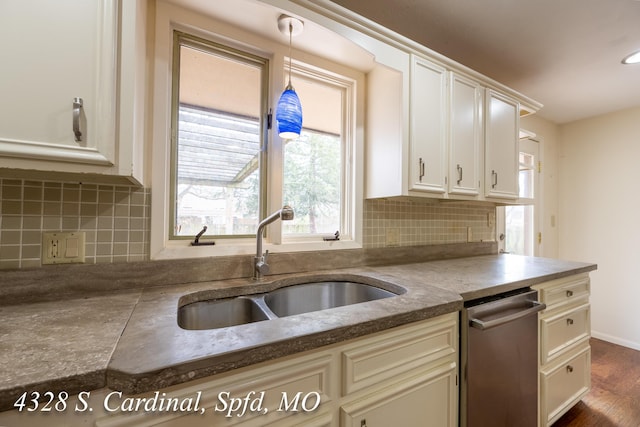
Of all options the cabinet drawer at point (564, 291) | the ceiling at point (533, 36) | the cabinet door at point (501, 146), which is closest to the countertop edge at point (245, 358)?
the cabinet drawer at point (564, 291)

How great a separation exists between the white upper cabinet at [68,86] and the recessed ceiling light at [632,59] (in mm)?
2889

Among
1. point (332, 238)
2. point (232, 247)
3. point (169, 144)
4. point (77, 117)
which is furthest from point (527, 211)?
point (77, 117)

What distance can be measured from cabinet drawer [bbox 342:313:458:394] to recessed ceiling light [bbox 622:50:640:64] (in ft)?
Answer: 7.51

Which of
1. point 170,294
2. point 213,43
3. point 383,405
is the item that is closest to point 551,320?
point 383,405

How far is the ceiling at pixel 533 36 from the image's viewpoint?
1370mm

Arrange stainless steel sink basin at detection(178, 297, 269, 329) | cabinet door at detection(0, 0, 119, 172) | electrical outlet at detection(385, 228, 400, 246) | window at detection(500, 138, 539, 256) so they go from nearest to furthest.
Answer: cabinet door at detection(0, 0, 119, 172) → stainless steel sink basin at detection(178, 297, 269, 329) → electrical outlet at detection(385, 228, 400, 246) → window at detection(500, 138, 539, 256)

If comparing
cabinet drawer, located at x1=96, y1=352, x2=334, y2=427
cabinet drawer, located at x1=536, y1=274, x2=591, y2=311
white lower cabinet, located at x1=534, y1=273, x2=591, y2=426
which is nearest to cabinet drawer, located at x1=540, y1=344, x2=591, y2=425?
white lower cabinet, located at x1=534, y1=273, x2=591, y2=426

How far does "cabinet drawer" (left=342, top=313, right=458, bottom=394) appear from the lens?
2.56 feet

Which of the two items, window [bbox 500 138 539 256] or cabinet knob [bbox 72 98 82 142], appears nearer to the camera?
cabinet knob [bbox 72 98 82 142]

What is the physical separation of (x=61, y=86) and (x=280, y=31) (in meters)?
0.93

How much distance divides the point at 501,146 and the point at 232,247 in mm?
1920

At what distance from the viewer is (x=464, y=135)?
167 centimetres

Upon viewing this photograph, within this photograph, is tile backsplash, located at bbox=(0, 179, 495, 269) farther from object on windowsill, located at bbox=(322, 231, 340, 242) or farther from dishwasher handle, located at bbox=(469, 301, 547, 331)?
A: dishwasher handle, located at bbox=(469, 301, 547, 331)

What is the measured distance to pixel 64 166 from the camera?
0.73 metres
